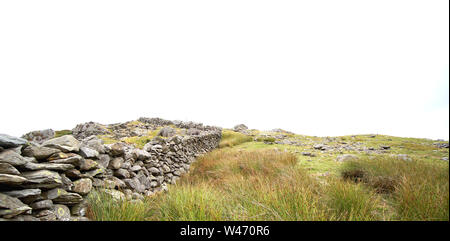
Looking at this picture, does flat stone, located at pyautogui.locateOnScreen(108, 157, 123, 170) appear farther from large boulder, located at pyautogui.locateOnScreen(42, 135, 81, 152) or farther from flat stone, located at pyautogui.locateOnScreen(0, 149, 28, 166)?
flat stone, located at pyautogui.locateOnScreen(0, 149, 28, 166)

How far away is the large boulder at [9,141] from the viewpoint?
75.3 inches

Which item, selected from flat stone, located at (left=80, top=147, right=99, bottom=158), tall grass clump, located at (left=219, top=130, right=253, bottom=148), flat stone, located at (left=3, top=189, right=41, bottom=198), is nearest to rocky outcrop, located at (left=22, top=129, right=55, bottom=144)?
flat stone, located at (left=80, top=147, right=99, bottom=158)

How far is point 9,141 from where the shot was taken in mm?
1961

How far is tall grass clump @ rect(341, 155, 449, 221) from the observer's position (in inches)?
112

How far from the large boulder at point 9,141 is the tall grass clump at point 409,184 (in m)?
5.51

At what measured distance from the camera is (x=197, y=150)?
35.0 feet

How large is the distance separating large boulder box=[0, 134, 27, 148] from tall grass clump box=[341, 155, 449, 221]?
18.1ft

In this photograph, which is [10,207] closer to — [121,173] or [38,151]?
[38,151]

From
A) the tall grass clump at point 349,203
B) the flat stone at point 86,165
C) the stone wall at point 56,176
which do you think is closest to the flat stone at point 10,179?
the stone wall at point 56,176

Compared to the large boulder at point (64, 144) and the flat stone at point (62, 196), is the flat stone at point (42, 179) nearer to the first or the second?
the flat stone at point (62, 196)
